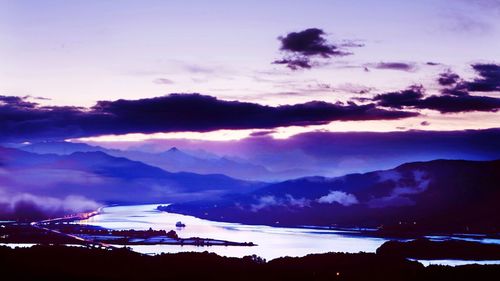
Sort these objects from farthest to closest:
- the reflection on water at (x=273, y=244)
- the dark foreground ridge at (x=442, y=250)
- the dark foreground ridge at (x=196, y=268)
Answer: the reflection on water at (x=273, y=244) < the dark foreground ridge at (x=442, y=250) < the dark foreground ridge at (x=196, y=268)

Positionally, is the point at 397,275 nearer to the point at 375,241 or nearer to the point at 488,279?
the point at 488,279

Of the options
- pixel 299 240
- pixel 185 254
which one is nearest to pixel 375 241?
pixel 299 240

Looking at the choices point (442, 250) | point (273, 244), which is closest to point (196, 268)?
point (273, 244)

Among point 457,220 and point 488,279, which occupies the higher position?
point 457,220

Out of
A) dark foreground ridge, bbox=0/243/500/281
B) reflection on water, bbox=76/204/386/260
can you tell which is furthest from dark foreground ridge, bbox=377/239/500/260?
dark foreground ridge, bbox=0/243/500/281

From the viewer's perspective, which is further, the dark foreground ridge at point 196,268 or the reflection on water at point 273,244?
the reflection on water at point 273,244

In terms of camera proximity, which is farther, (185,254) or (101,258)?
(185,254)

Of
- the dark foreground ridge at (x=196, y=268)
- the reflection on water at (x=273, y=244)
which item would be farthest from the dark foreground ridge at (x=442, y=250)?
the dark foreground ridge at (x=196, y=268)

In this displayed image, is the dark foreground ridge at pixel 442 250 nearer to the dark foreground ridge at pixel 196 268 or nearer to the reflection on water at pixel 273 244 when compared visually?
the reflection on water at pixel 273 244
